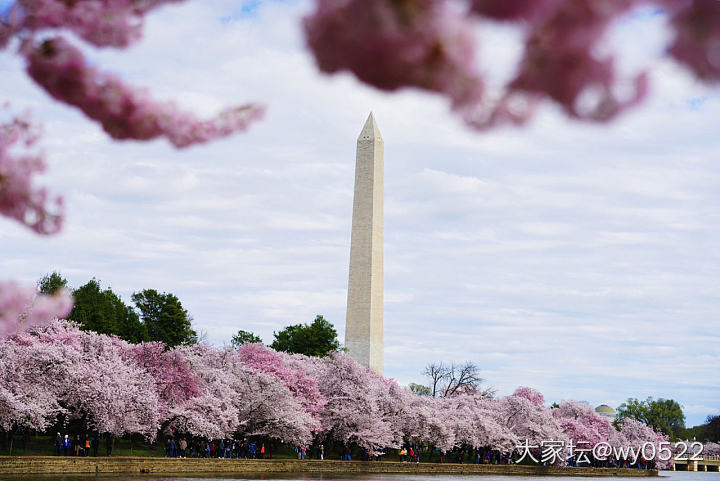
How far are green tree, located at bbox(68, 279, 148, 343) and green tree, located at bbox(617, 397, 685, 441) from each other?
10826cm

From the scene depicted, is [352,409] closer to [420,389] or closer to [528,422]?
[528,422]

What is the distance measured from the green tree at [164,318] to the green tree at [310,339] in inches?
452

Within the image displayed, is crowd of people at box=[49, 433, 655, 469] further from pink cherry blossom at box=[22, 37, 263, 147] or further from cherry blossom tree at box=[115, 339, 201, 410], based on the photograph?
pink cherry blossom at box=[22, 37, 263, 147]

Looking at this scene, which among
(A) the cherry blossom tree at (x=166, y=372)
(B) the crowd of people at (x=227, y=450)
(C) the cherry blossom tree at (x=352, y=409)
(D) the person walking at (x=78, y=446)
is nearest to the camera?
(D) the person walking at (x=78, y=446)

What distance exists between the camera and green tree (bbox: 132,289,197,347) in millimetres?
66875

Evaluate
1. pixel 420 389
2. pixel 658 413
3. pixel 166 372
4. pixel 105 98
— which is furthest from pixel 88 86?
pixel 658 413

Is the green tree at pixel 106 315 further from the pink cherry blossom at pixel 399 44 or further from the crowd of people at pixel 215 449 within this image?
the pink cherry blossom at pixel 399 44

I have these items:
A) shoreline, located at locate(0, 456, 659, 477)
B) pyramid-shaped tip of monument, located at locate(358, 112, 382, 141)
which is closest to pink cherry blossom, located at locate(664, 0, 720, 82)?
shoreline, located at locate(0, 456, 659, 477)

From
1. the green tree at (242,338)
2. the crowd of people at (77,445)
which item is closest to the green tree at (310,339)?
the green tree at (242,338)

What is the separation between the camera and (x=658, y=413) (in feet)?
521

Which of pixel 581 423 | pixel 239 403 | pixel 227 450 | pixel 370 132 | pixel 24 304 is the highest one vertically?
pixel 370 132

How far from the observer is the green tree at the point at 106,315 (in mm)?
66688

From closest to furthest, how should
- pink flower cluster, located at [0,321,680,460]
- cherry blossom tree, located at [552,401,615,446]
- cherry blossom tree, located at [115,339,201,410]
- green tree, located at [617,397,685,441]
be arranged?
pink flower cluster, located at [0,321,680,460]
cherry blossom tree, located at [115,339,201,410]
cherry blossom tree, located at [552,401,615,446]
green tree, located at [617,397,685,441]

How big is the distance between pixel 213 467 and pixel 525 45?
40323 mm
